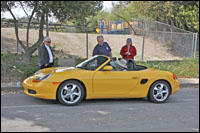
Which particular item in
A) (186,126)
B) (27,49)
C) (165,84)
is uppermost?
(27,49)

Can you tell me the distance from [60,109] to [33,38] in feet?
39.4

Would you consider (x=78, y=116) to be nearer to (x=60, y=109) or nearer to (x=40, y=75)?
(x=60, y=109)

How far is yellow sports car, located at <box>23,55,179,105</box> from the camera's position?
254 inches

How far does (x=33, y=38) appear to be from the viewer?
1739 cm

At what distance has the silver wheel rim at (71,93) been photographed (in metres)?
6.50

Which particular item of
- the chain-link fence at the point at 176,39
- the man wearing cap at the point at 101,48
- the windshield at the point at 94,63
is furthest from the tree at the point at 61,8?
the chain-link fence at the point at 176,39

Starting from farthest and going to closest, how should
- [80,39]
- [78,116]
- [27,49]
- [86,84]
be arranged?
[80,39] → [27,49] → [86,84] → [78,116]

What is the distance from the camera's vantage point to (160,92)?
24.1 feet

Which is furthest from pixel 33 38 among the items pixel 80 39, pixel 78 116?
pixel 78 116

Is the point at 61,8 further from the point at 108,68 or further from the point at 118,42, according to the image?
the point at 118,42

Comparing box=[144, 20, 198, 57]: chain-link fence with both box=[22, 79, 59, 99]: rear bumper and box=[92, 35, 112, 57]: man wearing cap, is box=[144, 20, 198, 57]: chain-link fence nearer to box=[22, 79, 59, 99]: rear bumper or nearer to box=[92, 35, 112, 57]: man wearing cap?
box=[92, 35, 112, 57]: man wearing cap

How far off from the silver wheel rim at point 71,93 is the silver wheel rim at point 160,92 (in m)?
2.13

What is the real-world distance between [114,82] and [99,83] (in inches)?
15.9

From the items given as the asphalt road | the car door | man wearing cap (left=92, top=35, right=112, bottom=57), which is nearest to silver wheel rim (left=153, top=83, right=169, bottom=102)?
the asphalt road
